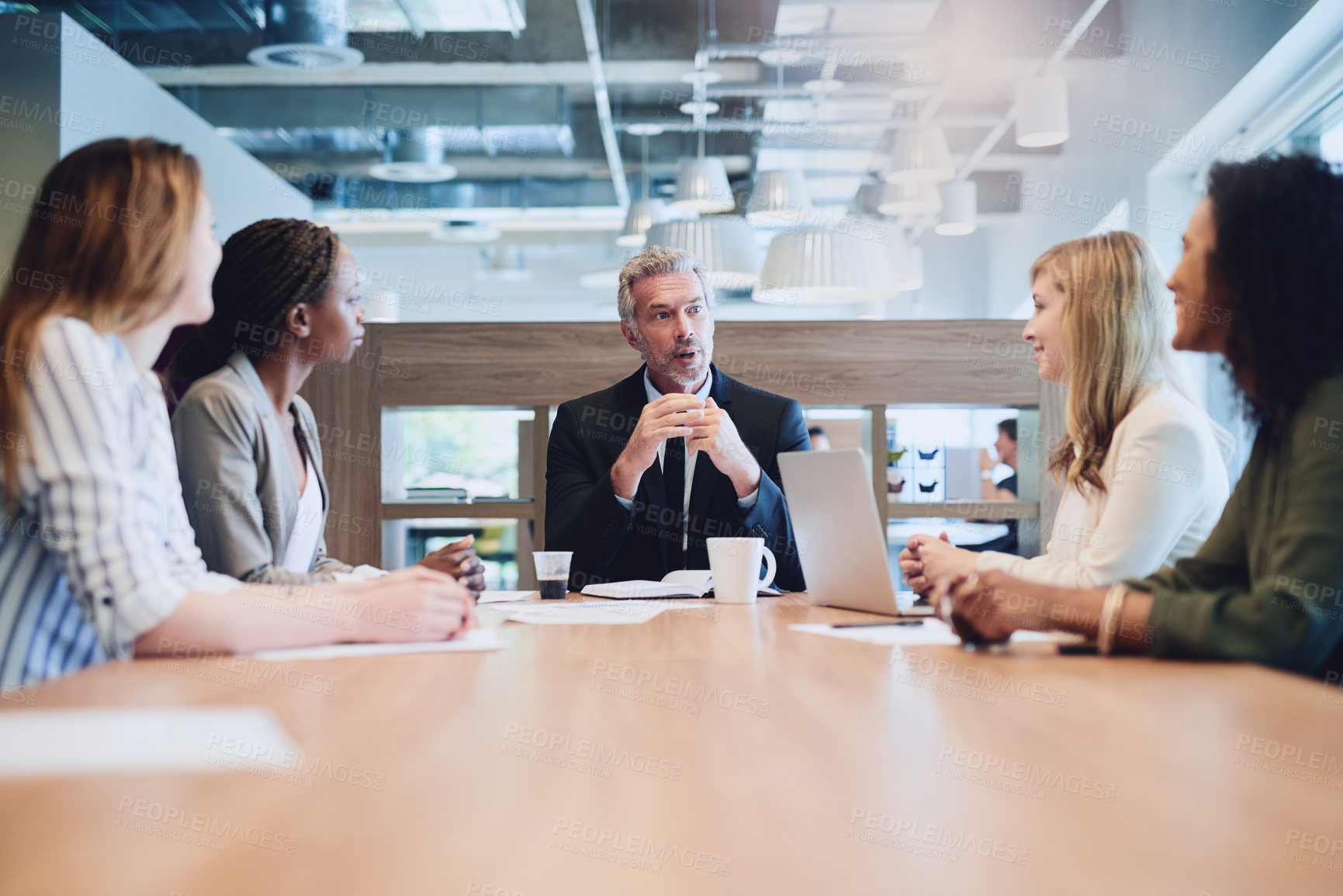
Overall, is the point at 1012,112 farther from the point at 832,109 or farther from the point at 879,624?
the point at 879,624

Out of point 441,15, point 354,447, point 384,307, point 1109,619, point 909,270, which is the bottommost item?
point 1109,619

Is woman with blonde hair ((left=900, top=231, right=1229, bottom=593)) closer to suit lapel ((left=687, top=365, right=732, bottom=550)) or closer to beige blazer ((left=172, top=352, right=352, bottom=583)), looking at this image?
suit lapel ((left=687, top=365, right=732, bottom=550))

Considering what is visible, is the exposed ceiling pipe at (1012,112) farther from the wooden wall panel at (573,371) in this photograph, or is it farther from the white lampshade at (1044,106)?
the wooden wall panel at (573,371)

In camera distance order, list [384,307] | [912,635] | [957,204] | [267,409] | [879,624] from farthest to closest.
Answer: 1. [957,204]
2. [384,307]
3. [267,409]
4. [879,624]
5. [912,635]

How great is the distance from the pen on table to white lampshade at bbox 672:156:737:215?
441 centimetres

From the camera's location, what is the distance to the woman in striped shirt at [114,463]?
1138 mm

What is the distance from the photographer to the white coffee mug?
75.8 inches

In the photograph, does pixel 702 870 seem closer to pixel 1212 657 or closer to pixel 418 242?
pixel 1212 657

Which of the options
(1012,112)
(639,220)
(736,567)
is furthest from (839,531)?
(1012,112)

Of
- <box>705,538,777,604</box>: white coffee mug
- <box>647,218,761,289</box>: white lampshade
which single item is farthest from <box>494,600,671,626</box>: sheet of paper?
<box>647,218,761,289</box>: white lampshade

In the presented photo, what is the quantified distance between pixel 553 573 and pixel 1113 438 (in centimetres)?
104

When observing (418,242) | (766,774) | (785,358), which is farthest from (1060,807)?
(418,242)

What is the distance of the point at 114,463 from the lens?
116 centimetres

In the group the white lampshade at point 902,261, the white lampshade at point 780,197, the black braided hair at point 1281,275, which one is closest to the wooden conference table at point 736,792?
the black braided hair at point 1281,275
